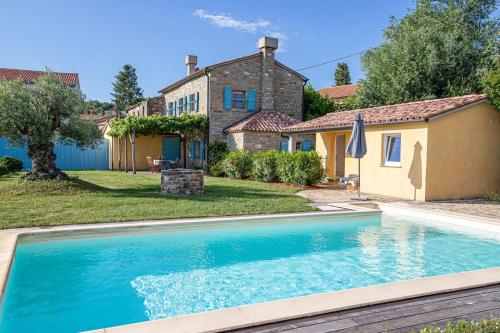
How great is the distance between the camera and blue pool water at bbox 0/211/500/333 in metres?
4.96

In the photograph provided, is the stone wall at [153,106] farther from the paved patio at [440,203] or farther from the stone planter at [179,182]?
the paved patio at [440,203]

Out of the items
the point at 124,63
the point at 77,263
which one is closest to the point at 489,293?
the point at 77,263

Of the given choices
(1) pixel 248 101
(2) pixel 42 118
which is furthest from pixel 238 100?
(2) pixel 42 118

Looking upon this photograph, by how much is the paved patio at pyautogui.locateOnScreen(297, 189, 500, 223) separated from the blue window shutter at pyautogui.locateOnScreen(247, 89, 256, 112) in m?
11.5

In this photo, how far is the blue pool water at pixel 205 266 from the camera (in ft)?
16.3

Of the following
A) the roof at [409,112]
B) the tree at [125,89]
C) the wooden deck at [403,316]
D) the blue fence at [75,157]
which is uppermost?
the tree at [125,89]

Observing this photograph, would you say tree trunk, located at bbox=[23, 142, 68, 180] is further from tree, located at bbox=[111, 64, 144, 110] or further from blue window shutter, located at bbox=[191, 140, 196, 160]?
tree, located at bbox=[111, 64, 144, 110]

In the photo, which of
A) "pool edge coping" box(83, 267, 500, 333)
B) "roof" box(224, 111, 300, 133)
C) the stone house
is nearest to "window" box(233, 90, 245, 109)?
the stone house

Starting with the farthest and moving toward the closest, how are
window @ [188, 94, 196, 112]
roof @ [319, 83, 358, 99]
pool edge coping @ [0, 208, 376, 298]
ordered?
roof @ [319, 83, 358, 99] → window @ [188, 94, 196, 112] → pool edge coping @ [0, 208, 376, 298]

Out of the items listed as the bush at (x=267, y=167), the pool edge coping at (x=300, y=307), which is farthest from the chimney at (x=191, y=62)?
the pool edge coping at (x=300, y=307)

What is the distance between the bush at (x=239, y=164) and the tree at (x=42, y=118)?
816cm

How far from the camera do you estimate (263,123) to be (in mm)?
23734

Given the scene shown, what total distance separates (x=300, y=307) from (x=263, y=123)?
20.3m

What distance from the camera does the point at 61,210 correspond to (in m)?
9.87
